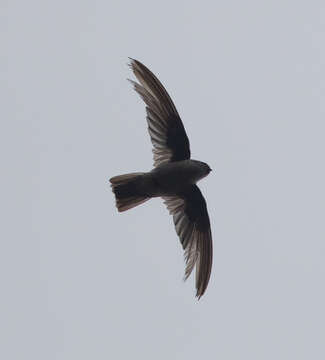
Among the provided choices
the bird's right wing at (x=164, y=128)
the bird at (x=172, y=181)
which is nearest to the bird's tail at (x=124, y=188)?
the bird at (x=172, y=181)

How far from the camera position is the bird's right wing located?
13641 mm

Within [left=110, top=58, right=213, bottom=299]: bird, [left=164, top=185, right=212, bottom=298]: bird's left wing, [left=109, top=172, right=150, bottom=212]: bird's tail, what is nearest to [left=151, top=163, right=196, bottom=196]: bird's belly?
[left=110, top=58, right=213, bottom=299]: bird

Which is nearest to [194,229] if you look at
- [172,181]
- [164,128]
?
[172,181]

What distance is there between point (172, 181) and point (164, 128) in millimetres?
744

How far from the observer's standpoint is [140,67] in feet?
43.7

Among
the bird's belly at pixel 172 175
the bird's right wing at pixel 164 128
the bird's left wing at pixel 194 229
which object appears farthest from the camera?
the bird's left wing at pixel 194 229

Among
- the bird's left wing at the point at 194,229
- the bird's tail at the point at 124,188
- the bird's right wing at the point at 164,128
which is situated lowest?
the bird's left wing at the point at 194,229

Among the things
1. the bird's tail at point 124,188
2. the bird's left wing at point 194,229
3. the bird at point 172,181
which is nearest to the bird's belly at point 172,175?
the bird at point 172,181

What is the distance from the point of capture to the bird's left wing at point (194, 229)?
14.1 meters

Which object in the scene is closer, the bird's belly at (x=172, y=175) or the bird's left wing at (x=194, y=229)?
the bird's belly at (x=172, y=175)

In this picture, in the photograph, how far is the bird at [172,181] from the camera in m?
13.5

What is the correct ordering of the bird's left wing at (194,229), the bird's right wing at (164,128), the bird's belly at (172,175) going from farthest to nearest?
the bird's left wing at (194,229) < the bird's right wing at (164,128) < the bird's belly at (172,175)

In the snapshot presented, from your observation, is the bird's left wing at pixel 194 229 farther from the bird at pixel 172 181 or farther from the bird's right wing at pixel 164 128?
the bird's right wing at pixel 164 128

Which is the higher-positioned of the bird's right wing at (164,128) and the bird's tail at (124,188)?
the bird's right wing at (164,128)
